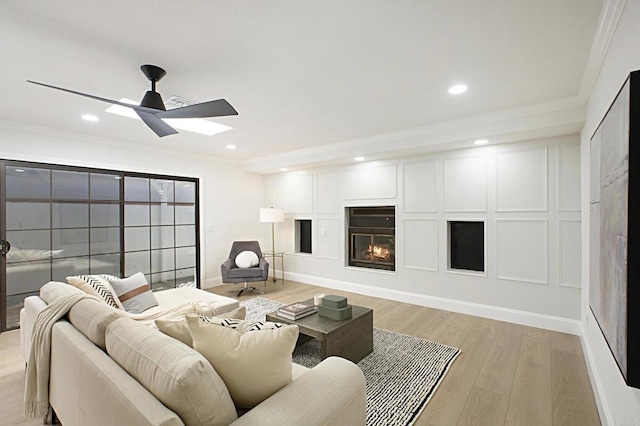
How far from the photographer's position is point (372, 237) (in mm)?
5238

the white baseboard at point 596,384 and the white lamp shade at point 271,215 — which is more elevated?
the white lamp shade at point 271,215

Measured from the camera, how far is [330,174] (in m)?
5.57

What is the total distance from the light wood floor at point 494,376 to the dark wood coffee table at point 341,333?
72 cm

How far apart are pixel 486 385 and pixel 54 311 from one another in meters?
3.08

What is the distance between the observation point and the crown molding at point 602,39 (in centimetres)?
161

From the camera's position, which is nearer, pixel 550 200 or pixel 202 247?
pixel 550 200

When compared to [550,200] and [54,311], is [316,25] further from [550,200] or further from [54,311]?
[550,200]

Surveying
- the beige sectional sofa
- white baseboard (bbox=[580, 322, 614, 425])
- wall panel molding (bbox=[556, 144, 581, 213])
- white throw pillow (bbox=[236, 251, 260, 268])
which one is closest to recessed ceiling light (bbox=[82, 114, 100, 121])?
the beige sectional sofa

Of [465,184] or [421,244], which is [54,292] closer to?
[421,244]

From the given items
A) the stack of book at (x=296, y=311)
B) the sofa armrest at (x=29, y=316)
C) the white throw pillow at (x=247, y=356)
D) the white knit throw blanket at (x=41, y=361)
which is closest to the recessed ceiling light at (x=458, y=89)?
the stack of book at (x=296, y=311)

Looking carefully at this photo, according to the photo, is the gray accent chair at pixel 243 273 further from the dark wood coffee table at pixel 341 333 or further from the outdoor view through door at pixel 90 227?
the dark wood coffee table at pixel 341 333

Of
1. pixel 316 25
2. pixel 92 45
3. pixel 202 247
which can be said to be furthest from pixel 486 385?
pixel 202 247

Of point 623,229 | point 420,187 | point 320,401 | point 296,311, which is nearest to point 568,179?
point 420,187

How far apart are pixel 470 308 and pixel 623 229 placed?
3100 millimetres
